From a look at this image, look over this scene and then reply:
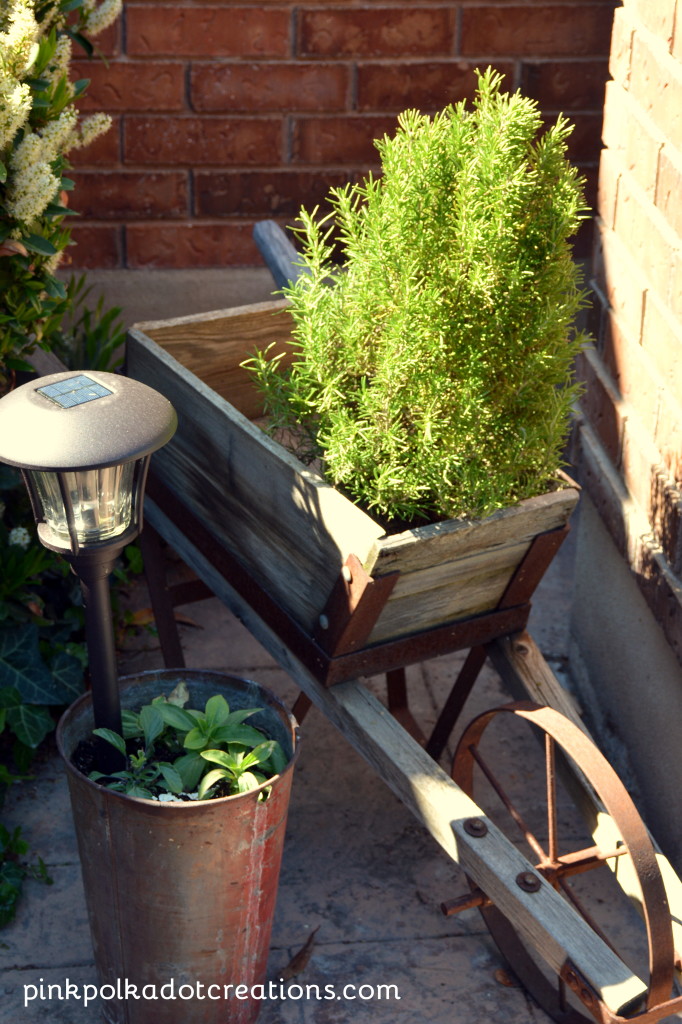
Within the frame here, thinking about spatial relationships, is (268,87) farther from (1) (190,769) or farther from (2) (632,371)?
(1) (190,769)

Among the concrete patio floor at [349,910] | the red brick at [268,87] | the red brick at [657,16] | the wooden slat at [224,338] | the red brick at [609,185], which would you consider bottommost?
the concrete patio floor at [349,910]

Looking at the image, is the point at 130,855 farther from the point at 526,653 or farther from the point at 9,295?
the point at 9,295

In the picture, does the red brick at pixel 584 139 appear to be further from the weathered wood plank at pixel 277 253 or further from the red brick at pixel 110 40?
the red brick at pixel 110 40

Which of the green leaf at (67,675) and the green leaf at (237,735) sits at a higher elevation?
the green leaf at (237,735)

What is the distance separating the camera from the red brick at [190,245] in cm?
335

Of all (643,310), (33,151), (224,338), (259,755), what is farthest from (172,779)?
(643,310)

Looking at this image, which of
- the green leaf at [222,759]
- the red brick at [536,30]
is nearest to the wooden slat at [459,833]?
the green leaf at [222,759]

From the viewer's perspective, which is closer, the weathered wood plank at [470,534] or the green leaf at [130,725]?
the weathered wood plank at [470,534]

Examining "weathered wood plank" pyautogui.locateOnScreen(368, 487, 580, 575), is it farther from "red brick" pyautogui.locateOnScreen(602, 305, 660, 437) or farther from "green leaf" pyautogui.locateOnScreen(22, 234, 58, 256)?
"green leaf" pyautogui.locateOnScreen(22, 234, 58, 256)

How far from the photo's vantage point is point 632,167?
2.43m

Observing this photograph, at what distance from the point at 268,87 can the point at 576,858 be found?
216cm

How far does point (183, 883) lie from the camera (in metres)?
1.91

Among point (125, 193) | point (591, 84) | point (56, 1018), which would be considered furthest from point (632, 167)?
point (56, 1018)

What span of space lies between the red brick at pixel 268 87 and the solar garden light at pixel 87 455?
1598 millimetres
